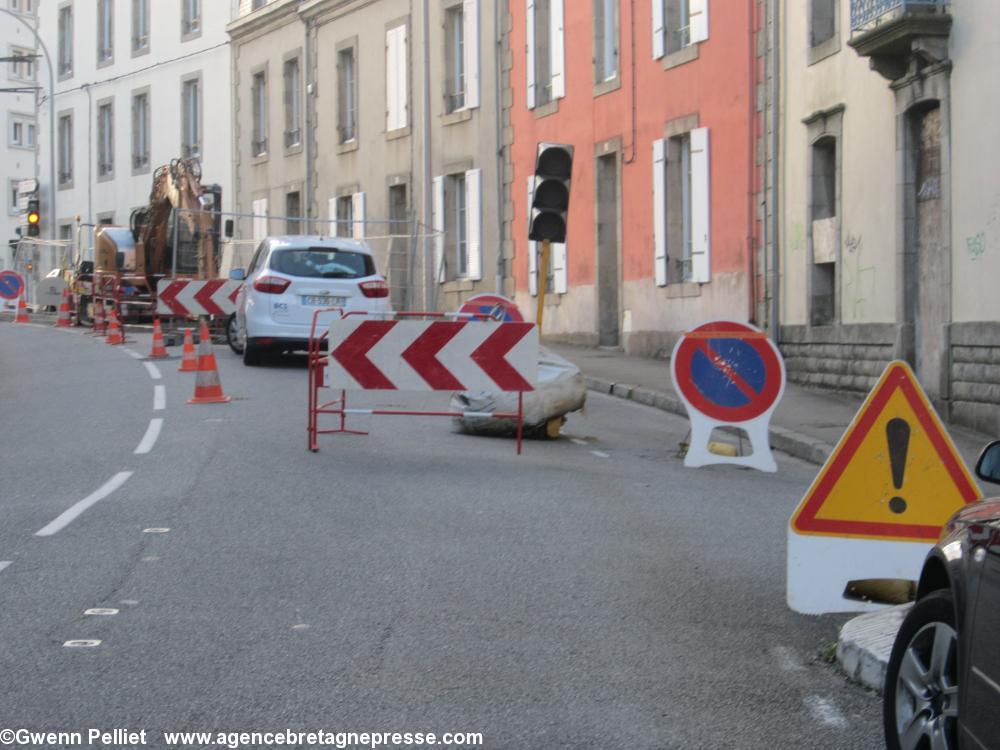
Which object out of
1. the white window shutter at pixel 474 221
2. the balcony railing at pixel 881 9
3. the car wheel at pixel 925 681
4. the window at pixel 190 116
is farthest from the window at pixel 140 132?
the car wheel at pixel 925 681

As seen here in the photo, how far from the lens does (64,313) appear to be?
37.6m

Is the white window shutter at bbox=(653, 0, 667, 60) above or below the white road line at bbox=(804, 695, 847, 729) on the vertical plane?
above

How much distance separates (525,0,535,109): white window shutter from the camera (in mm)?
27766

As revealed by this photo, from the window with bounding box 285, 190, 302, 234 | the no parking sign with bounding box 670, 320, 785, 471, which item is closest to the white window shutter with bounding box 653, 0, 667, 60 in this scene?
the no parking sign with bounding box 670, 320, 785, 471

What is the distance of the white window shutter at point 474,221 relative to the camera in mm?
29703

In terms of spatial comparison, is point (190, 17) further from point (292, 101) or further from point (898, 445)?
point (898, 445)

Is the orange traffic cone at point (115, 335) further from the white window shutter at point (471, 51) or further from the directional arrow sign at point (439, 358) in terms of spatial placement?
the directional arrow sign at point (439, 358)

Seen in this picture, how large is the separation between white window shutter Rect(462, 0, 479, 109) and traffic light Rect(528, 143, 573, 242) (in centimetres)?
1524

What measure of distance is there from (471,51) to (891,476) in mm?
24855

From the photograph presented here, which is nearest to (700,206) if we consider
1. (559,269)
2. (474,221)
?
(559,269)

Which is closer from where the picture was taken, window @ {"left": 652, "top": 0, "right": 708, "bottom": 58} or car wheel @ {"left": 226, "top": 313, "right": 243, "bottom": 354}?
car wheel @ {"left": 226, "top": 313, "right": 243, "bottom": 354}

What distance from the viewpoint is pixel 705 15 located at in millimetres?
22141

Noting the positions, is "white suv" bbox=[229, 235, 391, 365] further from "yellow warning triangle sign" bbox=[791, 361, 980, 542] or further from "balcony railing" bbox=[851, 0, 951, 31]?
"yellow warning triangle sign" bbox=[791, 361, 980, 542]

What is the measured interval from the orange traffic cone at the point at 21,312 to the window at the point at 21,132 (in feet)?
102
